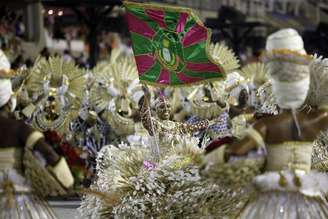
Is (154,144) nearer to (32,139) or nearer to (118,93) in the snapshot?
(32,139)

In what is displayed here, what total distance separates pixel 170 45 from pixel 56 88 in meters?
7.41

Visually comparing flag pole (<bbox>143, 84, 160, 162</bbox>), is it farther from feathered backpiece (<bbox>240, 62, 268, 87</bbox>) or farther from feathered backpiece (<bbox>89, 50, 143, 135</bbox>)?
feathered backpiece (<bbox>240, 62, 268, 87</bbox>)

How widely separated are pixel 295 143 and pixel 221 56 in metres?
7.17

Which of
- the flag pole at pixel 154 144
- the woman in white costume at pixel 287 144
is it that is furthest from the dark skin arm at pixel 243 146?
the flag pole at pixel 154 144

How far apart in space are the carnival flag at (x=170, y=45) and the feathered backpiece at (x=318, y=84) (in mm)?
827

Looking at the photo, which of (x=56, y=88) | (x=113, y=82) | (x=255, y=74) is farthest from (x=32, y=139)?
(x=255, y=74)

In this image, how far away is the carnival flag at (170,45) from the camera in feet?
24.0

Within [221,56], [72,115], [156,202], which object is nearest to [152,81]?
[156,202]

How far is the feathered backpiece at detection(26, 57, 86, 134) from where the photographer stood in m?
14.5

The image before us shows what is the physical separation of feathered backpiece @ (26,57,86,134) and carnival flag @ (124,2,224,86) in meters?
6.86

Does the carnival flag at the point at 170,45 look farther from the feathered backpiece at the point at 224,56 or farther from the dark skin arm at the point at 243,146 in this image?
the feathered backpiece at the point at 224,56

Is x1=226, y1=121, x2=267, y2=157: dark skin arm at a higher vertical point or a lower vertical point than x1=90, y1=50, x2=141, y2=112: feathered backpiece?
higher

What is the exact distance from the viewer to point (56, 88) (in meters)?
14.7

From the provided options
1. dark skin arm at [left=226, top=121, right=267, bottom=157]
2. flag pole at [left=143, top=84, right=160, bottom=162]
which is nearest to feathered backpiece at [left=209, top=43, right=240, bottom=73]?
flag pole at [left=143, top=84, right=160, bottom=162]
